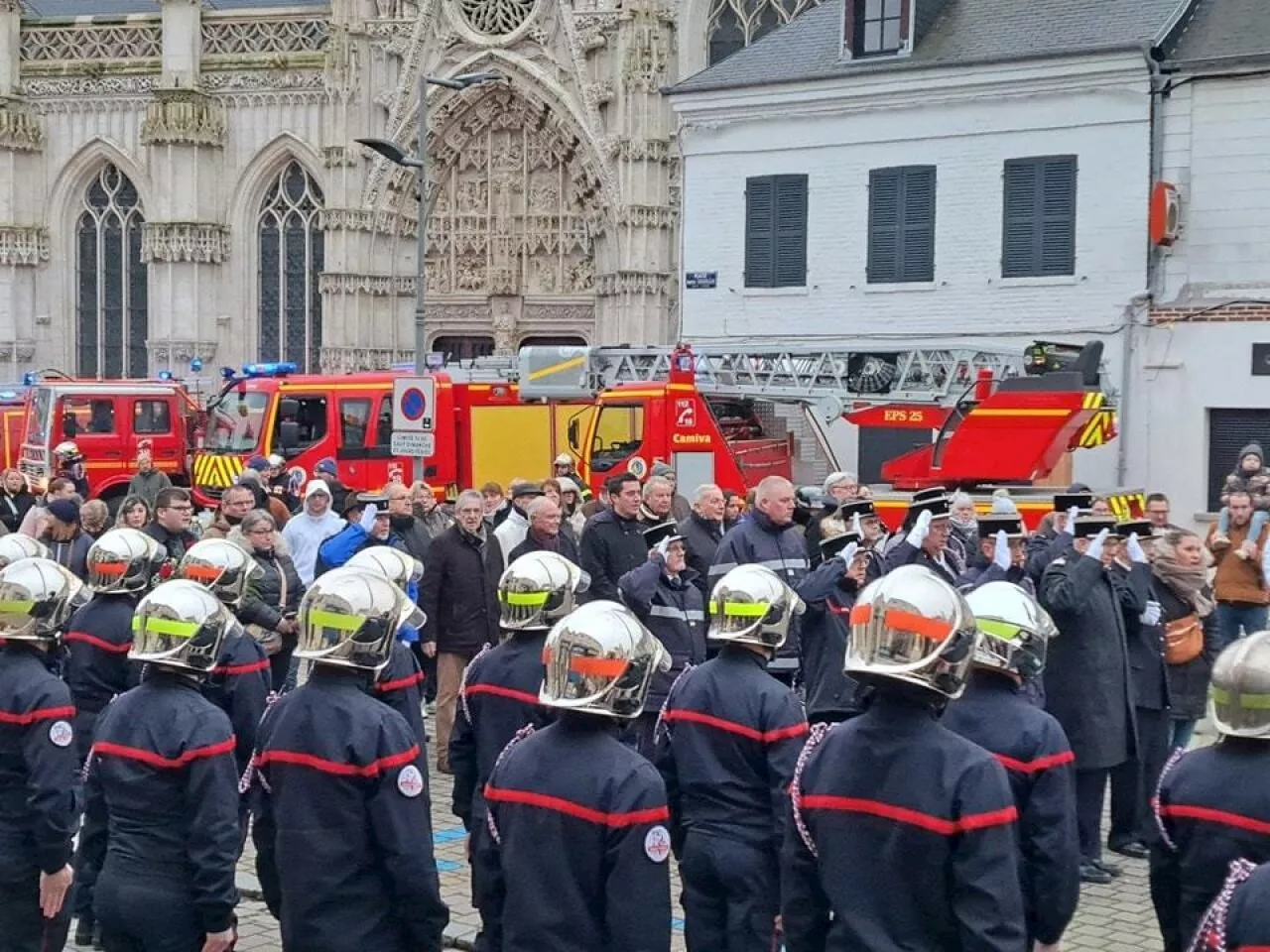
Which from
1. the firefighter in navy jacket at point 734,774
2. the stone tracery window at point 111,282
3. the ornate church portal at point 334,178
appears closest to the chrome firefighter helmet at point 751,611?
the firefighter in navy jacket at point 734,774

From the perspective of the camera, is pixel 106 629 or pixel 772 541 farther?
pixel 772 541

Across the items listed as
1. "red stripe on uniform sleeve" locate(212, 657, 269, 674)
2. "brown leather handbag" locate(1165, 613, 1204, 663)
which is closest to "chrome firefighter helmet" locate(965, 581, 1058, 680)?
"red stripe on uniform sleeve" locate(212, 657, 269, 674)

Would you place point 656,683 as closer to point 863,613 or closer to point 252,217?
point 863,613

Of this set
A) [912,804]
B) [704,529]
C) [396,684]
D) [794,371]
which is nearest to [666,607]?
[396,684]

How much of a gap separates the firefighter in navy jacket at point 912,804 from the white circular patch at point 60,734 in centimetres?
302

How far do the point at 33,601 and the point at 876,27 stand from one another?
17438 mm

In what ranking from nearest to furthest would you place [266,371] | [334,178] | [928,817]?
[928,817]
[266,371]
[334,178]

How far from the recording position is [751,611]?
6.03m

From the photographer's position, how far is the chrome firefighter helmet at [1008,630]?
5473 millimetres

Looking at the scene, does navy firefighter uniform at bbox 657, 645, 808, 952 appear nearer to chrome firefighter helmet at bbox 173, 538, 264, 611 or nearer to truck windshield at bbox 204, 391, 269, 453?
chrome firefighter helmet at bbox 173, 538, 264, 611

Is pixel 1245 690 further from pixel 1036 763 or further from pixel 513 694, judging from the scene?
pixel 513 694

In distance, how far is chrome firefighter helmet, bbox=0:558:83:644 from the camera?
6.40 metres

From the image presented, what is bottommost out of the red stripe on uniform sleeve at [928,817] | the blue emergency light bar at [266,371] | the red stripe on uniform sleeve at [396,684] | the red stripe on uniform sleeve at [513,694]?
the red stripe on uniform sleeve at [396,684]

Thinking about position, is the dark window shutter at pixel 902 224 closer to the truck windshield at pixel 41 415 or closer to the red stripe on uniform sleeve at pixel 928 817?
the truck windshield at pixel 41 415
